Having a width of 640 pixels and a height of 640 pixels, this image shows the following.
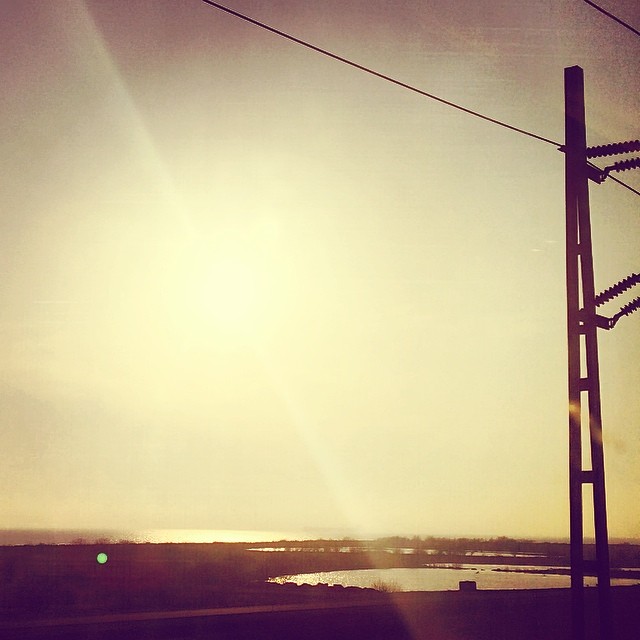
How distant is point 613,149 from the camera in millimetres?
13734

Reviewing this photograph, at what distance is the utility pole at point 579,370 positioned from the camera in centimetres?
1216

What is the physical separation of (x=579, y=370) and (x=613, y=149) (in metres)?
4.31

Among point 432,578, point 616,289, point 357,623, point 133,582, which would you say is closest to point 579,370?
point 616,289

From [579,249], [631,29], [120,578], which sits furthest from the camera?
[120,578]

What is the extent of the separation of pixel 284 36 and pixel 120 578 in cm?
3694

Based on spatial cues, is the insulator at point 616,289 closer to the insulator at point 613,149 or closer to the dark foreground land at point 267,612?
the insulator at point 613,149

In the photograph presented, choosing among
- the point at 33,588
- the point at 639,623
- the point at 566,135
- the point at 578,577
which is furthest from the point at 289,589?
the point at 566,135

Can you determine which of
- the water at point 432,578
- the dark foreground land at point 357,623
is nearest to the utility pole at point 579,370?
the dark foreground land at point 357,623

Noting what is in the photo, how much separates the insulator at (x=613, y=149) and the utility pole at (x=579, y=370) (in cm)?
28

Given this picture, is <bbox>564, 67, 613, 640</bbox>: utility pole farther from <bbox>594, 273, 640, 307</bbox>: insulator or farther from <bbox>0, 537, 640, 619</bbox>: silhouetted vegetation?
<bbox>0, 537, 640, 619</bbox>: silhouetted vegetation

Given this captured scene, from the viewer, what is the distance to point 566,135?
45.2 ft

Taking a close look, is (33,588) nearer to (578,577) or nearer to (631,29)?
(578,577)

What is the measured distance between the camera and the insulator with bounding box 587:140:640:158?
44.8ft

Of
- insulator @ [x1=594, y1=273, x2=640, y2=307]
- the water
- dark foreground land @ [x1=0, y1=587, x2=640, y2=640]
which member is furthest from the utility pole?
the water
